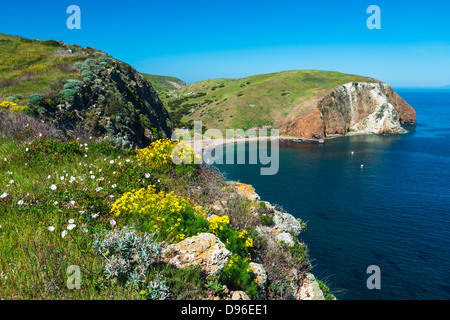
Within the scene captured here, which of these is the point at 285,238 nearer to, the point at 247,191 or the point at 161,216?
the point at 247,191

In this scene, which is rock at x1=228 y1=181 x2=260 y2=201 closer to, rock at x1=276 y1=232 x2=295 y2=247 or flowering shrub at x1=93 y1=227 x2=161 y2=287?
rock at x1=276 y1=232 x2=295 y2=247

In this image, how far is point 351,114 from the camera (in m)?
108

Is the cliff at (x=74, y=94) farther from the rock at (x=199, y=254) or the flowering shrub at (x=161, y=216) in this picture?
the rock at (x=199, y=254)

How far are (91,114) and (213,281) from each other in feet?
61.4

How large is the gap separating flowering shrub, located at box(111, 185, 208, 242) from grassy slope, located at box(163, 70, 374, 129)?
313 feet

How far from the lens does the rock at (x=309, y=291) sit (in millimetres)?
11028

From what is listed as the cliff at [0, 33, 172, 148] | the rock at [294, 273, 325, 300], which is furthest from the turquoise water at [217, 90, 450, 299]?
the cliff at [0, 33, 172, 148]

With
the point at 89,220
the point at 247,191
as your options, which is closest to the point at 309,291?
the point at 247,191

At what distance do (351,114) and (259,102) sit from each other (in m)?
41.6

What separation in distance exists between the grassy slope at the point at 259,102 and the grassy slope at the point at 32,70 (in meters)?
74.3

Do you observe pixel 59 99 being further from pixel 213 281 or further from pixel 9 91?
pixel 213 281

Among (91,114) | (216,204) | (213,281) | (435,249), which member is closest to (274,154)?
(435,249)

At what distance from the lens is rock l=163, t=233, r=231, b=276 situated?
529cm

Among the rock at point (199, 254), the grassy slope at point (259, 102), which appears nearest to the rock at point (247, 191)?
the rock at point (199, 254)
